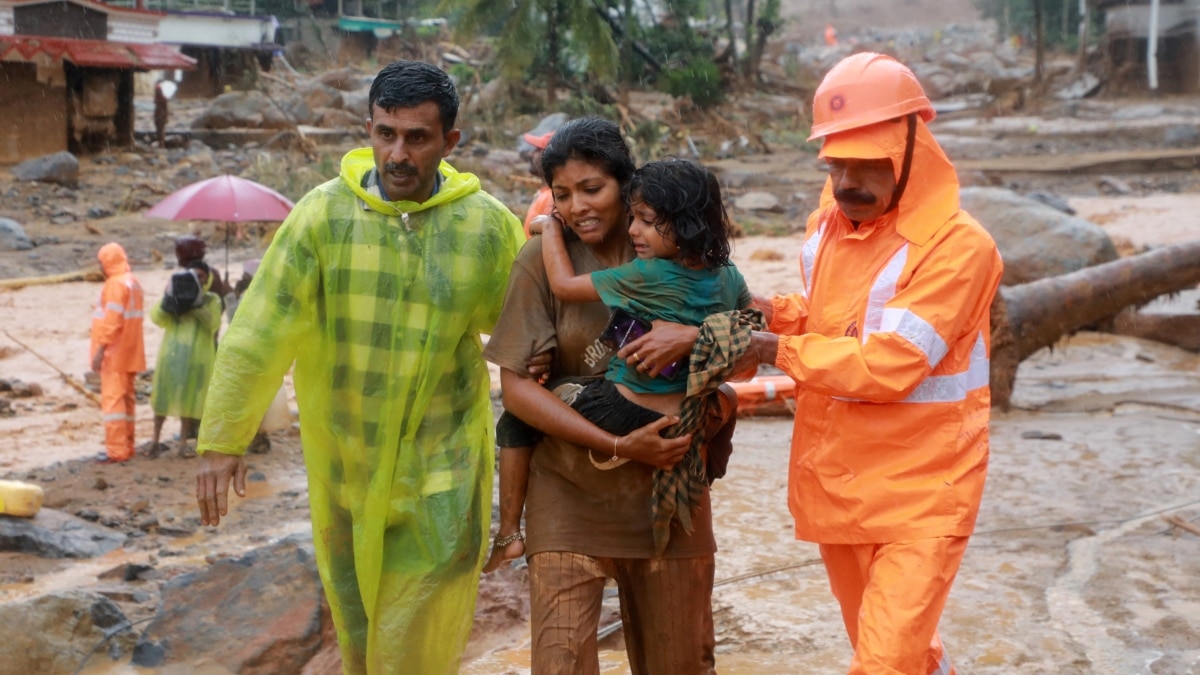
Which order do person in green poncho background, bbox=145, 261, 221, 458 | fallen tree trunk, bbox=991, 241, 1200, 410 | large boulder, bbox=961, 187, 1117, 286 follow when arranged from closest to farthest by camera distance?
fallen tree trunk, bbox=991, 241, 1200, 410, person in green poncho background, bbox=145, 261, 221, 458, large boulder, bbox=961, 187, 1117, 286

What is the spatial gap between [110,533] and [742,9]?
43997 mm

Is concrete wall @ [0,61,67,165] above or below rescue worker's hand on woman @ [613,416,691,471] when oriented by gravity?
above

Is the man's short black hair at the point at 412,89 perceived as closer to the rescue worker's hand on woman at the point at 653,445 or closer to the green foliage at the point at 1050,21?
the rescue worker's hand on woman at the point at 653,445

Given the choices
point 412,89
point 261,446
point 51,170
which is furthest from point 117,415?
point 51,170

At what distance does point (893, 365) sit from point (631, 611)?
87 centimetres

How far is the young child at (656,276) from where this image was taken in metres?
2.86

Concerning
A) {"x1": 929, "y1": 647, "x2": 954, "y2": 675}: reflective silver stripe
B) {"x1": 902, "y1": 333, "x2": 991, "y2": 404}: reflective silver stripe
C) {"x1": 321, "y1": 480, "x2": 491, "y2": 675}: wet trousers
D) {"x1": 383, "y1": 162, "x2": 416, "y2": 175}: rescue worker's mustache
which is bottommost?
{"x1": 929, "y1": 647, "x2": 954, "y2": 675}: reflective silver stripe

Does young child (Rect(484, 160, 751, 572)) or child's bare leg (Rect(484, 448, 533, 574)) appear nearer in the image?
young child (Rect(484, 160, 751, 572))

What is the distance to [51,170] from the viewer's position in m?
19.0

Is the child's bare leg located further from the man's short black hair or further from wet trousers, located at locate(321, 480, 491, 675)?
the man's short black hair

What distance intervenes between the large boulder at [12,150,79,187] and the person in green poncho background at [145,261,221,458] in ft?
39.0

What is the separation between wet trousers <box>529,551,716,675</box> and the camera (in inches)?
116

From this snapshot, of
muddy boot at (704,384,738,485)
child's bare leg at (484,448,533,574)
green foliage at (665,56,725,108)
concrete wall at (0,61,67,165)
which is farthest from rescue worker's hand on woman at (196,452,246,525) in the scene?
green foliage at (665,56,725,108)

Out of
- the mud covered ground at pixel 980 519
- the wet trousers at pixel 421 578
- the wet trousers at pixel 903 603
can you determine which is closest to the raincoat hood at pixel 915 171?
the wet trousers at pixel 903 603
